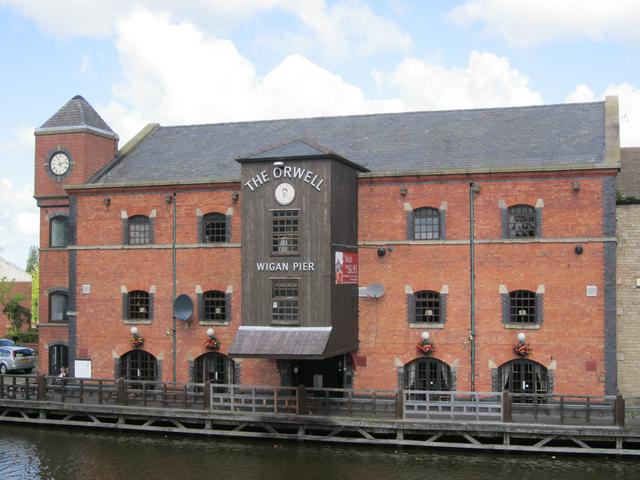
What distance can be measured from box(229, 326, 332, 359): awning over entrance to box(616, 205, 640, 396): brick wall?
11.3 metres

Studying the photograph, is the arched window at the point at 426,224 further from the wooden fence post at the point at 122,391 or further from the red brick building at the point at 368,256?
the wooden fence post at the point at 122,391

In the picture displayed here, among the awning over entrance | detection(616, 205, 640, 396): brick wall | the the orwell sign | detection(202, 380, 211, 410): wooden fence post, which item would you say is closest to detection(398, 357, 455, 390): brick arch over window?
the awning over entrance

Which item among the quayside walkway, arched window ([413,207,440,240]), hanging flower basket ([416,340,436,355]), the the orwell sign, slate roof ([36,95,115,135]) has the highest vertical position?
slate roof ([36,95,115,135])

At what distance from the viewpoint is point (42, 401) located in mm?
30250

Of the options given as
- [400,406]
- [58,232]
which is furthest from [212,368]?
[58,232]

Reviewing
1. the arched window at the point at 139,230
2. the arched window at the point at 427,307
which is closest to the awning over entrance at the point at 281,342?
the arched window at the point at 427,307

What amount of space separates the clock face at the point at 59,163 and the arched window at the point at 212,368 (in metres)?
10.8

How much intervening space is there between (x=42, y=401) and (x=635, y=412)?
2110 centimetres

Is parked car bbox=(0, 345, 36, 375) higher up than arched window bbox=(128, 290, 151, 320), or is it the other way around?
arched window bbox=(128, 290, 151, 320)

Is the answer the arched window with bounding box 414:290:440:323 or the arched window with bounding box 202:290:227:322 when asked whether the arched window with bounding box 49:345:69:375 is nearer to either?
the arched window with bounding box 202:290:227:322

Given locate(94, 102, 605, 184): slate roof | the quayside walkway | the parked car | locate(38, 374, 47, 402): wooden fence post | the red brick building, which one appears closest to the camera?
the quayside walkway

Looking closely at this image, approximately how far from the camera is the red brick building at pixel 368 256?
2781 centimetres

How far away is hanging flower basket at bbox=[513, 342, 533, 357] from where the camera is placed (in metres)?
27.9

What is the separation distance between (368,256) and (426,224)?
2.44 m
